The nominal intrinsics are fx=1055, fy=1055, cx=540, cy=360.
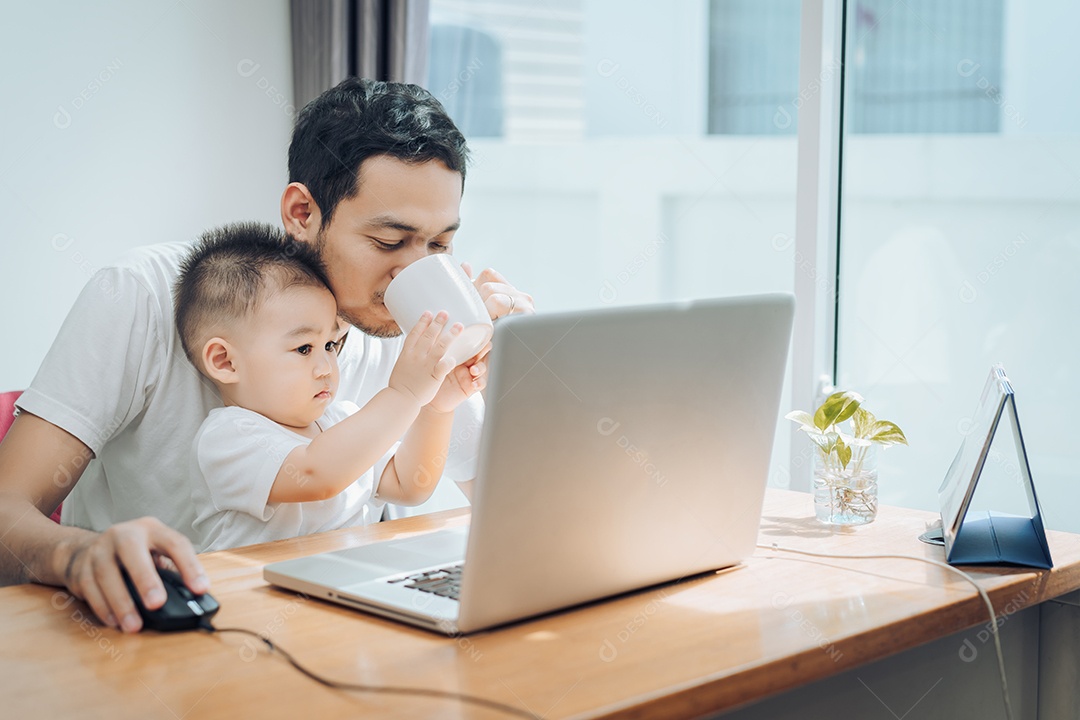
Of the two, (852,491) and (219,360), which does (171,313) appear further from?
(852,491)

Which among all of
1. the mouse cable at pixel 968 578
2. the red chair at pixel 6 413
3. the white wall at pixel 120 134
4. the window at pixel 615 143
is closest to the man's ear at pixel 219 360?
the red chair at pixel 6 413

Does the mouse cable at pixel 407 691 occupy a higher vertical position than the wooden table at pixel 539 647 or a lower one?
higher

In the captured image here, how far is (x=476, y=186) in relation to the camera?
10.5 feet

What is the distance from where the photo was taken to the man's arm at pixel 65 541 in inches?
35.7

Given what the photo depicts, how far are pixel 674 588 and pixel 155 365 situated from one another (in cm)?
81

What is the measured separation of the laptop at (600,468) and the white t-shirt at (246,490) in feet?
0.66

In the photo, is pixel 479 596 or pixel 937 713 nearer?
pixel 479 596

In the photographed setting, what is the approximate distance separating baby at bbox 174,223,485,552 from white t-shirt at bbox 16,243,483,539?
0.16 feet

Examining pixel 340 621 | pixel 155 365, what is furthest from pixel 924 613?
pixel 155 365

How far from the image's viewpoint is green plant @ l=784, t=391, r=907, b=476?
4.28ft

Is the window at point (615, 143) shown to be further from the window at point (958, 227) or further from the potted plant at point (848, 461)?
the potted plant at point (848, 461)

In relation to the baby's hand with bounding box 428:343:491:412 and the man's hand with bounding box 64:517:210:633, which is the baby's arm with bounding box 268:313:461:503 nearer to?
the baby's hand with bounding box 428:343:491:412

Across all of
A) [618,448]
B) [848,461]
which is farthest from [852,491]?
[618,448]

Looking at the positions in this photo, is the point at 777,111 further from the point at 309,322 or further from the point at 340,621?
the point at 340,621
